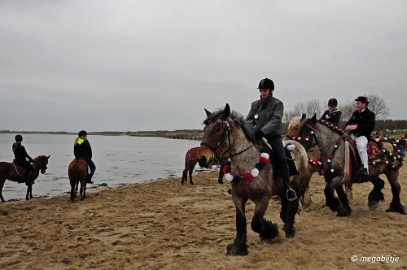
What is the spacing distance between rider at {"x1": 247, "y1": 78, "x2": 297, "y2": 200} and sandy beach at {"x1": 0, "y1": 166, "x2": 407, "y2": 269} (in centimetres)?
118

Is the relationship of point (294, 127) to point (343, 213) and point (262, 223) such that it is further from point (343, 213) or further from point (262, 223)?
point (262, 223)

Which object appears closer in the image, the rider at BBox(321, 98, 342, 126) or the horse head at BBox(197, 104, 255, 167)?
the horse head at BBox(197, 104, 255, 167)

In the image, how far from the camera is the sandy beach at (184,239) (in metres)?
5.00

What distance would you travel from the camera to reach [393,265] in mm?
→ 4676

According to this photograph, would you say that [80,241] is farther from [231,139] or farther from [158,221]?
[231,139]

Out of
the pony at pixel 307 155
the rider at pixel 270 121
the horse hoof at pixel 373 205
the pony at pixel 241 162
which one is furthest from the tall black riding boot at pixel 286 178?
the horse hoof at pixel 373 205

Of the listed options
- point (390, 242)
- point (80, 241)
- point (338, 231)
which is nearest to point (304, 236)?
point (338, 231)

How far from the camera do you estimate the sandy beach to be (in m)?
5.00

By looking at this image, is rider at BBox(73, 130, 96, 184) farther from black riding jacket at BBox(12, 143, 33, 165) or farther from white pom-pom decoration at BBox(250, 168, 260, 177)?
white pom-pom decoration at BBox(250, 168, 260, 177)

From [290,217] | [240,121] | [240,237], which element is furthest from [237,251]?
[240,121]

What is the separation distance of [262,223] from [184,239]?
176cm

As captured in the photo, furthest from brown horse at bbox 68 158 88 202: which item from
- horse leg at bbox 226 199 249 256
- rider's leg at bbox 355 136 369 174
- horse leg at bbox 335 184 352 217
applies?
rider's leg at bbox 355 136 369 174

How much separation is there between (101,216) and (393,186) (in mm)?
7796

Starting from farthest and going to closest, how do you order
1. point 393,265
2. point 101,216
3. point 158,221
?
1. point 101,216
2. point 158,221
3. point 393,265
